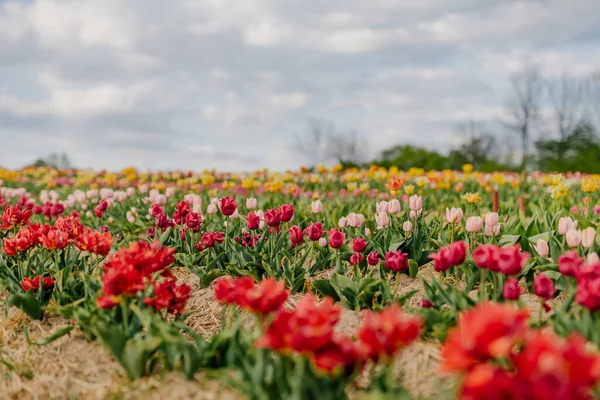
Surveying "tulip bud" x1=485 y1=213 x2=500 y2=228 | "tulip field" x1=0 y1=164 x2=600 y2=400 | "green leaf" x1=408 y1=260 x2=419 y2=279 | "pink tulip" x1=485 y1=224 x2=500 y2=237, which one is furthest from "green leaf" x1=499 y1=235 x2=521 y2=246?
"green leaf" x1=408 y1=260 x2=419 y2=279

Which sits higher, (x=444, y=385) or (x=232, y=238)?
(x=232, y=238)

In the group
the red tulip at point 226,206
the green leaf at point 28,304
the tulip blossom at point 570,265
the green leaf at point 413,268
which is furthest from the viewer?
the red tulip at point 226,206

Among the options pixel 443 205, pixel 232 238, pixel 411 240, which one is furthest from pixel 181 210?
pixel 443 205

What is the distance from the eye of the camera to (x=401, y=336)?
209 centimetres

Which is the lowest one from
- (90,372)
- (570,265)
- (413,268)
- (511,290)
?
(90,372)

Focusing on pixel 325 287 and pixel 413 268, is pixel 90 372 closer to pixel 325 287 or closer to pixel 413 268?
pixel 325 287

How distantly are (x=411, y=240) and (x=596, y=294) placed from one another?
2.46 m

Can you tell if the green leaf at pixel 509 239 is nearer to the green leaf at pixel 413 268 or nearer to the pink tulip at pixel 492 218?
the pink tulip at pixel 492 218

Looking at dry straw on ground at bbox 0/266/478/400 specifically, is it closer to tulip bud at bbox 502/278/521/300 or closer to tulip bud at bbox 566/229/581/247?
tulip bud at bbox 502/278/521/300

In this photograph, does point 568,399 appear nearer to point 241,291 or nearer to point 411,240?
point 241,291

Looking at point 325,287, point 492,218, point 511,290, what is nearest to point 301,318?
point 511,290

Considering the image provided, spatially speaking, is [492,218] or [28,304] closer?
[28,304]

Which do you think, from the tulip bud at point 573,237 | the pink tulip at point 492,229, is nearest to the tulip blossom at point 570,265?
the tulip bud at point 573,237

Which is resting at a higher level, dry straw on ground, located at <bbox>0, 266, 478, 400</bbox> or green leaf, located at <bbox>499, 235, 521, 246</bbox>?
green leaf, located at <bbox>499, 235, 521, 246</bbox>
